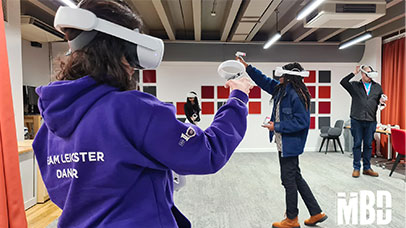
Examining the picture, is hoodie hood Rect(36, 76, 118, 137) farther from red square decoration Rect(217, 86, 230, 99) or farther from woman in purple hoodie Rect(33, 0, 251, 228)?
red square decoration Rect(217, 86, 230, 99)

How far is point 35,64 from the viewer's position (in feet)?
20.5

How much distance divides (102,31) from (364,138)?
502 centimetres

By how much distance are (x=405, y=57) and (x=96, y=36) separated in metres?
7.07

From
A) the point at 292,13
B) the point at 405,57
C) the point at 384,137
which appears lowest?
the point at 384,137

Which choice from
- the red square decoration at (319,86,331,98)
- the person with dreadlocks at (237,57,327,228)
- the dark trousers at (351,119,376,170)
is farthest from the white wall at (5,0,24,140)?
the red square decoration at (319,86,331,98)

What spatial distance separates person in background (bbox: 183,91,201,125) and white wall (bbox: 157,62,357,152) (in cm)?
55

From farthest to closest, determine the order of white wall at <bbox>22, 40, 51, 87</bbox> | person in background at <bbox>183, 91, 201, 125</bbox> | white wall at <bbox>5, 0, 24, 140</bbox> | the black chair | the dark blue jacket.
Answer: the black chair
person in background at <bbox>183, 91, 201, 125</bbox>
white wall at <bbox>22, 40, 51, 87</bbox>
white wall at <bbox>5, 0, 24, 140</bbox>
the dark blue jacket

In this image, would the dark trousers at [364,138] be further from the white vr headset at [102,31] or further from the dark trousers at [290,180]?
the white vr headset at [102,31]

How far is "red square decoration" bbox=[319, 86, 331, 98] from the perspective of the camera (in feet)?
23.6

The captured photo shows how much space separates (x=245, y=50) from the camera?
712cm

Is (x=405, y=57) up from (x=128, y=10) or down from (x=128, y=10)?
up

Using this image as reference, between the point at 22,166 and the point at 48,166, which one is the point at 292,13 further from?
the point at 48,166

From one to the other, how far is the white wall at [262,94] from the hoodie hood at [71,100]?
21.4ft

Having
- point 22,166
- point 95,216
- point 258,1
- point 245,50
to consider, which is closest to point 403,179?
point 258,1
